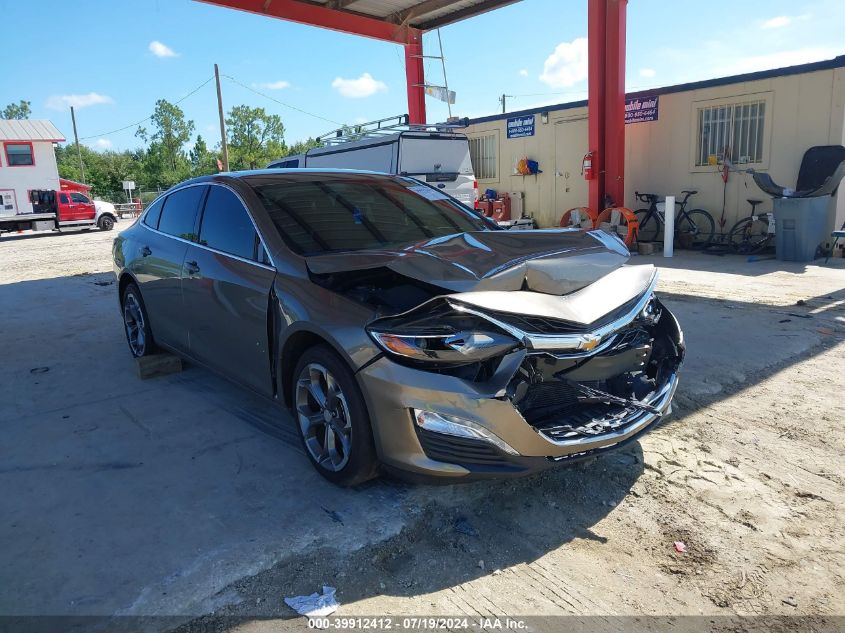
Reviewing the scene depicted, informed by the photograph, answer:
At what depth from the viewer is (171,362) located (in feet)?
17.5

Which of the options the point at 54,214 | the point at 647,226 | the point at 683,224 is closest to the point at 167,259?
the point at 683,224

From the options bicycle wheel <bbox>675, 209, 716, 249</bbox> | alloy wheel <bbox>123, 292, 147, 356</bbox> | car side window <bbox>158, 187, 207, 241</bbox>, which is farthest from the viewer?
bicycle wheel <bbox>675, 209, 716, 249</bbox>

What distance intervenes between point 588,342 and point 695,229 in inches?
464

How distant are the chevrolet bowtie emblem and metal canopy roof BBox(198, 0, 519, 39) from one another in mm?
13584

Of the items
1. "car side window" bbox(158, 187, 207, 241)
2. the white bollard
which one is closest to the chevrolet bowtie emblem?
"car side window" bbox(158, 187, 207, 241)

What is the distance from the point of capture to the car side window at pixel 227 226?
12.8ft

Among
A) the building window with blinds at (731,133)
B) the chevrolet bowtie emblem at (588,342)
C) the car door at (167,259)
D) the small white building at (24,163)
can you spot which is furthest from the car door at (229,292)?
the small white building at (24,163)

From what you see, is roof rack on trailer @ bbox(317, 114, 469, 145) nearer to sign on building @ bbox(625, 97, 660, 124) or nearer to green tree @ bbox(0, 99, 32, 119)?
sign on building @ bbox(625, 97, 660, 124)

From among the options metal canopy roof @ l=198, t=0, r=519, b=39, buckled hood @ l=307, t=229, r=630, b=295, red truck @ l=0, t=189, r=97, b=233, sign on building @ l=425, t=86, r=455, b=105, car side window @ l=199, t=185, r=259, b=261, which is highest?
metal canopy roof @ l=198, t=0, r=519, b=39

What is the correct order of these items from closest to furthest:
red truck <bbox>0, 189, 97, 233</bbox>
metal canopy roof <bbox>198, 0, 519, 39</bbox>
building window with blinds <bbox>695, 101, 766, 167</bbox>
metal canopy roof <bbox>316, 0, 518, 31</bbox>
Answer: building window with blinds <bbox>695, 101, 766, 167</bbox> < metal canopy roof <bbox>198, 0, 519, 39</bbox> < metal canopy roof <bbox>316, 0, 518, 31</bbox> < red truck <bbox>0, 189, 97, 233</bbox>

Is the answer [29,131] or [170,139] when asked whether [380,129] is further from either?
[170,139]

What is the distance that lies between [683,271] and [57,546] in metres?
9.89

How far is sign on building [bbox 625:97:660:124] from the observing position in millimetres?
13883

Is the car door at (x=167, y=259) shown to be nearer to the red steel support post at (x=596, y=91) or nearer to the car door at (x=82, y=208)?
the red steel support post at (x=596, y=91)
